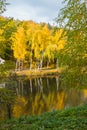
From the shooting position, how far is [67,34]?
52.5 ft

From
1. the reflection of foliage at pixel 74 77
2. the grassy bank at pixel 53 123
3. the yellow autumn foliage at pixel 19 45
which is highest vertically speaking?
the yellow autumn foliage at pixel 19 45

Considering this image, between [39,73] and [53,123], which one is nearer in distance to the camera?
[53,123]

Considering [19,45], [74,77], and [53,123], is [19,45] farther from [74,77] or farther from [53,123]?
[53,123]

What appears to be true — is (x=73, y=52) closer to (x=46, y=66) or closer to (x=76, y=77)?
(x=76, y=77)

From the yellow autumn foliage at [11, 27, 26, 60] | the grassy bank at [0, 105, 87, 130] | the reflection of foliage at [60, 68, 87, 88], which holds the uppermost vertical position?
the yellow autumn foliage at [11, 27, 26, 60]

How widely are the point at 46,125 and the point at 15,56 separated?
5708 centimetres

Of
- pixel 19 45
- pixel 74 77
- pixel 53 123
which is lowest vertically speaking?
pixel 53 123

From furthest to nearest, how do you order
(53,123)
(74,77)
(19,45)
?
(19,45) < (74,77) < (53,123)

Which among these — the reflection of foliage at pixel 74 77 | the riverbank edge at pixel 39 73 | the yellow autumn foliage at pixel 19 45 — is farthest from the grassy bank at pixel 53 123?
the yellow autumn foliage at pixel 19 45

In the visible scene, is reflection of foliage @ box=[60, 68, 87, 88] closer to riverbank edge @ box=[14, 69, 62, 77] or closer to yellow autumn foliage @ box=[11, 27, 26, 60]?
riverbank edge @ box=[14, 69, 62, 77]

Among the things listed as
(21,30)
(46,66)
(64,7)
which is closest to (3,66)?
(64,7)

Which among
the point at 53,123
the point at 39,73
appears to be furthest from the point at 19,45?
the point at 53,123

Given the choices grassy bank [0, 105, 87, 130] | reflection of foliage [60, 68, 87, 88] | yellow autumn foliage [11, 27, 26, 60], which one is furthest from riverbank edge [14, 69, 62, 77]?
reflection of foliage [60, 68, 87, 88]

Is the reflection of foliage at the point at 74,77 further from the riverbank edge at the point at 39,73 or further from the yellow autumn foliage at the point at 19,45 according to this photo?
the yellow autumn foliage at the point at 19,45
